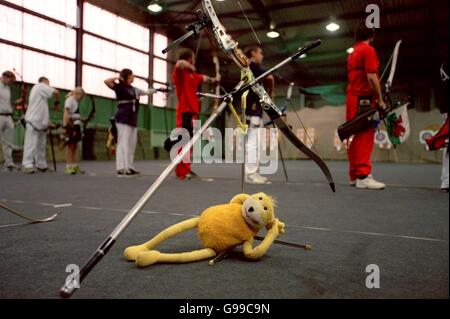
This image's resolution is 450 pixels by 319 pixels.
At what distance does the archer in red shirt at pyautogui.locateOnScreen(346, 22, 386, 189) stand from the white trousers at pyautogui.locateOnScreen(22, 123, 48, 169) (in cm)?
364

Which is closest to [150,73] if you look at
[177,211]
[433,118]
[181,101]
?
[181,101]

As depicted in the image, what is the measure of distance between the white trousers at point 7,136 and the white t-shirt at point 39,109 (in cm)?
27

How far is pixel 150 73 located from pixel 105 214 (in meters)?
9.29

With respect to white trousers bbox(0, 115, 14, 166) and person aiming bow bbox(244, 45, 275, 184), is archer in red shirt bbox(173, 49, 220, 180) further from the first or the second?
white trousers bbox(0, 115, 14, 166)

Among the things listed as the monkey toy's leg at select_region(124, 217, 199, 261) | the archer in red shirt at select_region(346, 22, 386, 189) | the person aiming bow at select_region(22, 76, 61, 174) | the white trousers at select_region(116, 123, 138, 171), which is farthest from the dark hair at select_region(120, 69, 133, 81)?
the monkey toy's leg at select_region(124, 217, 199, 261)

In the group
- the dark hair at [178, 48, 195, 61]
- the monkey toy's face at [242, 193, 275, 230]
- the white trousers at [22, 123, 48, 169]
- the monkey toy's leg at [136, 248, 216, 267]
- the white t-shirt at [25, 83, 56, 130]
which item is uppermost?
the dark hair at [178, 48, 195, 61]

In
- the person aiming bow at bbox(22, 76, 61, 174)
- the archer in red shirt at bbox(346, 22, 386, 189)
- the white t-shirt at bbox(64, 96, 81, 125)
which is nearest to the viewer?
the archer in red shirt at bbox(346, 22, 386, 189)

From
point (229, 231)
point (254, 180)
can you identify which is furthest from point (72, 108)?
point (229, 231)

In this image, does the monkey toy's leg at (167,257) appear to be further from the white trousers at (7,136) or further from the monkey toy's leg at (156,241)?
the white trousers at (7,136)

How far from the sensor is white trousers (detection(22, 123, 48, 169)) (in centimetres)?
470

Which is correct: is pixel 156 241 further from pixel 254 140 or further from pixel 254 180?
pixel 254 140

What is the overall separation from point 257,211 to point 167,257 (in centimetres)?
26

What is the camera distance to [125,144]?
4.20 m

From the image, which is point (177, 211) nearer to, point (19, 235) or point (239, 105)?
point (19, 235)
